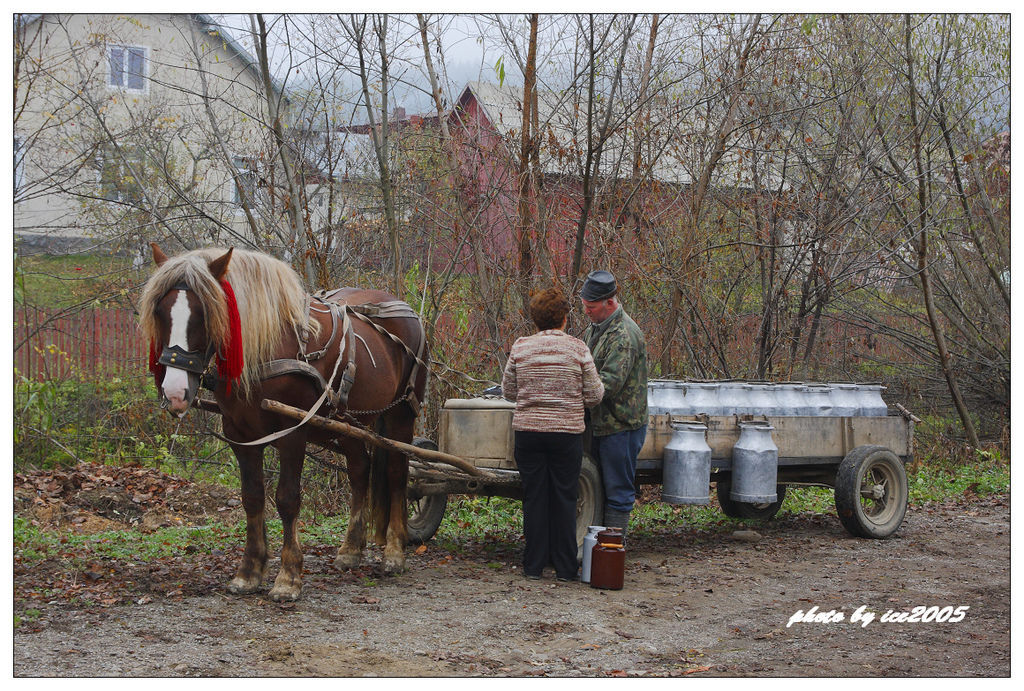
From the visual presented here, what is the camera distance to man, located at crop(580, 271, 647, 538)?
6.60m

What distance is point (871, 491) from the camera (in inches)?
319

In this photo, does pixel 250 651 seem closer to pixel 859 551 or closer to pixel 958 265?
pixel 859 551

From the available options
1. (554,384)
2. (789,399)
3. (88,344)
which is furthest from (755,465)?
(88,344)

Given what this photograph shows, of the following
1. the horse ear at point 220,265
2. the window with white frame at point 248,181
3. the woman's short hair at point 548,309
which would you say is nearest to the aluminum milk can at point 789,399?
the woman's short hair at point 548,309

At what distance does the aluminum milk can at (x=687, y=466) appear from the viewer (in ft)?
23.0

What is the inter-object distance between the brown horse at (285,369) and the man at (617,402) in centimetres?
130

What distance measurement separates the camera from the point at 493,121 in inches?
385

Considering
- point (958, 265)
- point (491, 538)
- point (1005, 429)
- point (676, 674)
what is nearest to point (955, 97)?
point (958, 265)

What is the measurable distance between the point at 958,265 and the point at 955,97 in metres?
2.42

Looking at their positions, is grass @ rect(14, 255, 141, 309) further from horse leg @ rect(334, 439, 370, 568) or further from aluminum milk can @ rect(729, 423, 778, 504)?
aluminum milk can @ rect(729, 423, 778, 504)

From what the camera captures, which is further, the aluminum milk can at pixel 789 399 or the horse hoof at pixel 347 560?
the aluminum milk can at pixel 789 399

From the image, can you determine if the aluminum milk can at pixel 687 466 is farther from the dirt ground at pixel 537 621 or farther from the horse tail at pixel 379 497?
the horse tail at pixel 379 497

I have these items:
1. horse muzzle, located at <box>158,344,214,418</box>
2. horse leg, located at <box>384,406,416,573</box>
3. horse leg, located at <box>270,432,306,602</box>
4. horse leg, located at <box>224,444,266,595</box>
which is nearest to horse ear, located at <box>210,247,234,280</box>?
horse muzzle, located at <box>158,344,214,418</box>

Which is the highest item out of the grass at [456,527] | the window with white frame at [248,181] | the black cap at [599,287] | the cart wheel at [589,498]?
the window with white frame at [248,181]
